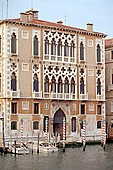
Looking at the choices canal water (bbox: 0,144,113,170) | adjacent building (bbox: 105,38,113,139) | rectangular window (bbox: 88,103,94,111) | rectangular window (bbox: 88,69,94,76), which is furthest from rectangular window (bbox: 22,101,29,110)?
adjacent building (bbox: 105,38,113,139)

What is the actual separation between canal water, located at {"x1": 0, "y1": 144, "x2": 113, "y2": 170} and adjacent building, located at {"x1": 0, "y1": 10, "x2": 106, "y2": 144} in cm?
301

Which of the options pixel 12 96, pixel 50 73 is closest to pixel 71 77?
pixel 50 73

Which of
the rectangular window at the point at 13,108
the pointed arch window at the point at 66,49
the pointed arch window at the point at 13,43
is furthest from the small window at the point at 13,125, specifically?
the pointed arch window at the point at 66,49

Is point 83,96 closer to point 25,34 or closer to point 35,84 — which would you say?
point 35,84

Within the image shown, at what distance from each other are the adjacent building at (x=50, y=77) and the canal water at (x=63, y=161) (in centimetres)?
301

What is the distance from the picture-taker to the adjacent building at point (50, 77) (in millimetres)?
25234

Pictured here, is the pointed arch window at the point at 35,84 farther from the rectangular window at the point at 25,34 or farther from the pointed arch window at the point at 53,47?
the rectangular window at the point at 25,34

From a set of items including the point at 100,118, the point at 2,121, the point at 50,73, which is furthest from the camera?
the point at 100,118

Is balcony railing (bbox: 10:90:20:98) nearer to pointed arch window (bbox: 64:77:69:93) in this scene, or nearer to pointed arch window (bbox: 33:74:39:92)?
pointed arch window (bbox: 33:74:39:92)

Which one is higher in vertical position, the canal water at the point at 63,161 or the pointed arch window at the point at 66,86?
the pointed arch window at the point at 66,86

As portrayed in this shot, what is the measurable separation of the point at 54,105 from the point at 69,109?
1.01 m

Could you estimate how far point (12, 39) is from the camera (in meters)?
25.4

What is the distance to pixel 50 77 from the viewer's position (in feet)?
86.8

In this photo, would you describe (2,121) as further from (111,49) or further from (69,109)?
(111,49)
